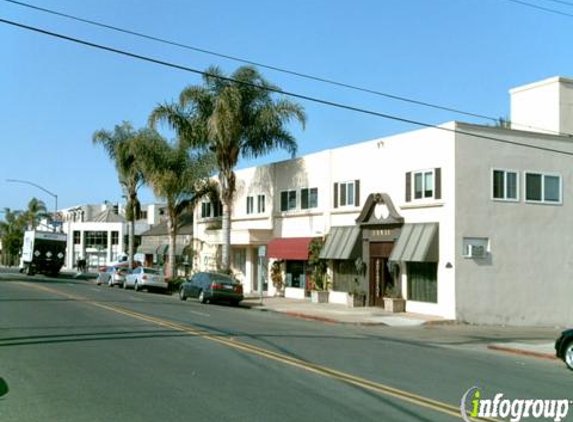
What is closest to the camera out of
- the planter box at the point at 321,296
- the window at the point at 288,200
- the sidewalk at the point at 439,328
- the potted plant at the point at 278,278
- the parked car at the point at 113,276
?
the sidewalk at the point at 439,328

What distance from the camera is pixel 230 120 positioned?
3406cm

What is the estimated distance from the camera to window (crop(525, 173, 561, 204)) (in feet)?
87.9

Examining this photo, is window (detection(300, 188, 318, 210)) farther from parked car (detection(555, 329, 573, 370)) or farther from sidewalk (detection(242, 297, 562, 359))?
parked car (detection(555, 329, 573, 370))

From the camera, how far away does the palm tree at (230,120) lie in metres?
34.6

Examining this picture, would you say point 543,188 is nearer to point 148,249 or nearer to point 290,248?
point 290,248

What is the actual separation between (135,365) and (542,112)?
24.4m

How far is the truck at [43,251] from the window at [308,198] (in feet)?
83.8

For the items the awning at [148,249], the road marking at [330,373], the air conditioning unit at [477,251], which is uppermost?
the awning at [148,249]

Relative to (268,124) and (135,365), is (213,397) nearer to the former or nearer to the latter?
(135,365)

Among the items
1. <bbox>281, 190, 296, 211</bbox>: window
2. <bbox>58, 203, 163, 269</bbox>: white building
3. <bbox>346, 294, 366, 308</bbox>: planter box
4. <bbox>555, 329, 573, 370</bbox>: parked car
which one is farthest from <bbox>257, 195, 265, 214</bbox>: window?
<bbox>58, 203, 163, 269</bbox>: white building

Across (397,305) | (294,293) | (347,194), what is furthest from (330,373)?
(294,293)

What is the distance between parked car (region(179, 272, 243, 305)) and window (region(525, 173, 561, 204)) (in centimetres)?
1320

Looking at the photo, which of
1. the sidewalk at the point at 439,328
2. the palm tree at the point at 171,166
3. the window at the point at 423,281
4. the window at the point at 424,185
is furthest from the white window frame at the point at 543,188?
the palm tree at the point at 171,166

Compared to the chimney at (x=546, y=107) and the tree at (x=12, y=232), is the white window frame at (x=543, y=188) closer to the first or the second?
the chimney at (x=546, y=107)
